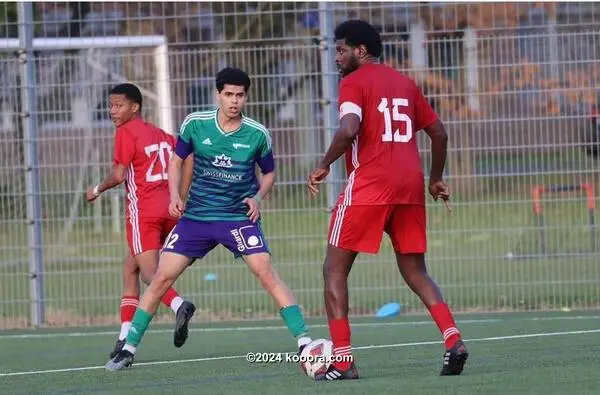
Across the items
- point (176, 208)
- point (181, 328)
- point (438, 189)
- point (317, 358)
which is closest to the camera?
point (317, 358)

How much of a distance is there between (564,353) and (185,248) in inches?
97.5

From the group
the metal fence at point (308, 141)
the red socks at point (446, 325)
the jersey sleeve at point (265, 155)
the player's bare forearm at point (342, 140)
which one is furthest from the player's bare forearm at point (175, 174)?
the metal fence at point (308, 141)

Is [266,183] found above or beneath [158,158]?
beneath

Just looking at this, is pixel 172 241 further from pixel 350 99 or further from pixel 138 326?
pixel 350 99

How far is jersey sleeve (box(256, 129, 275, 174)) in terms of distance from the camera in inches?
362

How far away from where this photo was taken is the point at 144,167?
10.5 metres

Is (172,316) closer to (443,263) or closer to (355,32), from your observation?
(443,263)

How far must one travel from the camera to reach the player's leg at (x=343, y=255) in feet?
26.7

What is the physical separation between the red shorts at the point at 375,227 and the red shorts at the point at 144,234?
2465mm

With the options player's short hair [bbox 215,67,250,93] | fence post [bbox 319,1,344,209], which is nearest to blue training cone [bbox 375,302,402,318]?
fence post [bbox 319,1,344,209]

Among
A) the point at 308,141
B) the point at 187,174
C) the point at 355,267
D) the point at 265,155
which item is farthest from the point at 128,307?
the point at 355,267

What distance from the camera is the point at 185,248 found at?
917 centimetres

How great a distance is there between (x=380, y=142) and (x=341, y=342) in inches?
44.6

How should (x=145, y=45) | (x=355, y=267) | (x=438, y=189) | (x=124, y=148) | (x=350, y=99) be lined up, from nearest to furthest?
(x=350, y=99)
(x=438, y=189)
(x=124, y=148)
(x=145, y=45)
(x=355, y=267)
